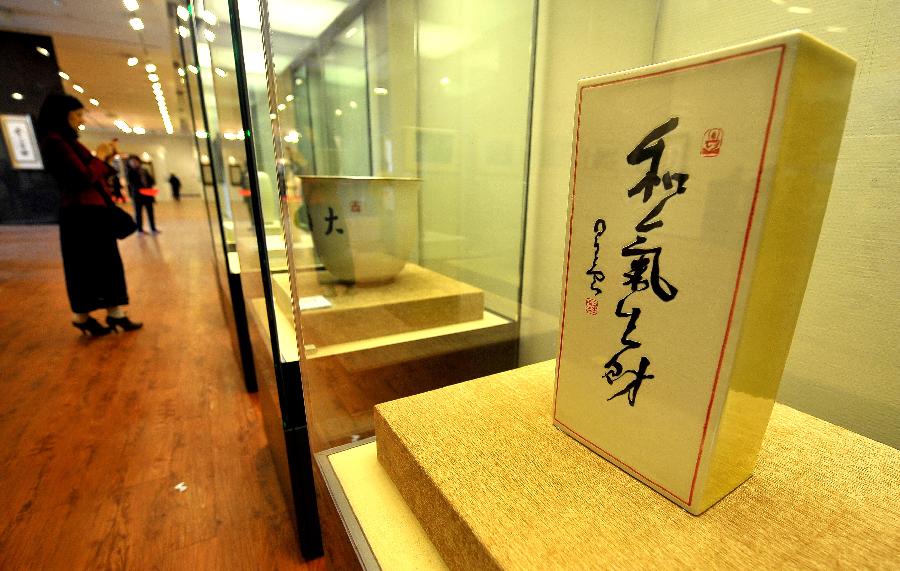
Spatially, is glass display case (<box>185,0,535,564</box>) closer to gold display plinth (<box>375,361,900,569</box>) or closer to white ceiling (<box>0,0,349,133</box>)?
white ceiling (<box>0,0,349,133</box>)

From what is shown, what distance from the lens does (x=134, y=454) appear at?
1.18m

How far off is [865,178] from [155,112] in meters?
11.8

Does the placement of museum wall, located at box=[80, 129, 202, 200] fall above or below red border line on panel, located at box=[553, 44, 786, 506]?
above

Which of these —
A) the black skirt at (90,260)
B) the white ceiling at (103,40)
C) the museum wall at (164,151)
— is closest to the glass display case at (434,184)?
the black skirt at (90,260)

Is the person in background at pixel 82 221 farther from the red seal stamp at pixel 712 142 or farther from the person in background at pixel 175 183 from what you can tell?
the person in background at pixel 175 183

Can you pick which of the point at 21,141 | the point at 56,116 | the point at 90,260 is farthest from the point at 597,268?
the point at 21,141

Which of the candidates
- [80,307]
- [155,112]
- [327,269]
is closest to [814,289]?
[327,269]

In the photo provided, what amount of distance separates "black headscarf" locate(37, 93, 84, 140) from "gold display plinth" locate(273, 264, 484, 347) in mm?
1450

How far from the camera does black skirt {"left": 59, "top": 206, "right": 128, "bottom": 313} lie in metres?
1.83

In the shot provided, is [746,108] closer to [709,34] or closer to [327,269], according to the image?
[709,34]

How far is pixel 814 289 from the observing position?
58cm

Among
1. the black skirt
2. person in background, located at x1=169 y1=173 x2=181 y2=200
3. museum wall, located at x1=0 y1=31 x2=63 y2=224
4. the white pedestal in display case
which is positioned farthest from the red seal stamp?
person in background, located at x1=169 y1=173 x2=181 y2=200

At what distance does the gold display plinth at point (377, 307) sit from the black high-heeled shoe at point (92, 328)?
5.64 feet

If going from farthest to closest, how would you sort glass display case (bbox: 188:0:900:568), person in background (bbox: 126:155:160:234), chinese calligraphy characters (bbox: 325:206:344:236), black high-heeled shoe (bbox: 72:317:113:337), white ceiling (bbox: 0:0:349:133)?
person in background (bbox: 126:155:160:234), black high-heeled shoe (bbox: 72:317:113:337), white ceiling (bbox: 0:0:349:133), chinese calligraphy characters (bbox: 325:206:344:236), glass display case (bbox: 188:0:900:568)
